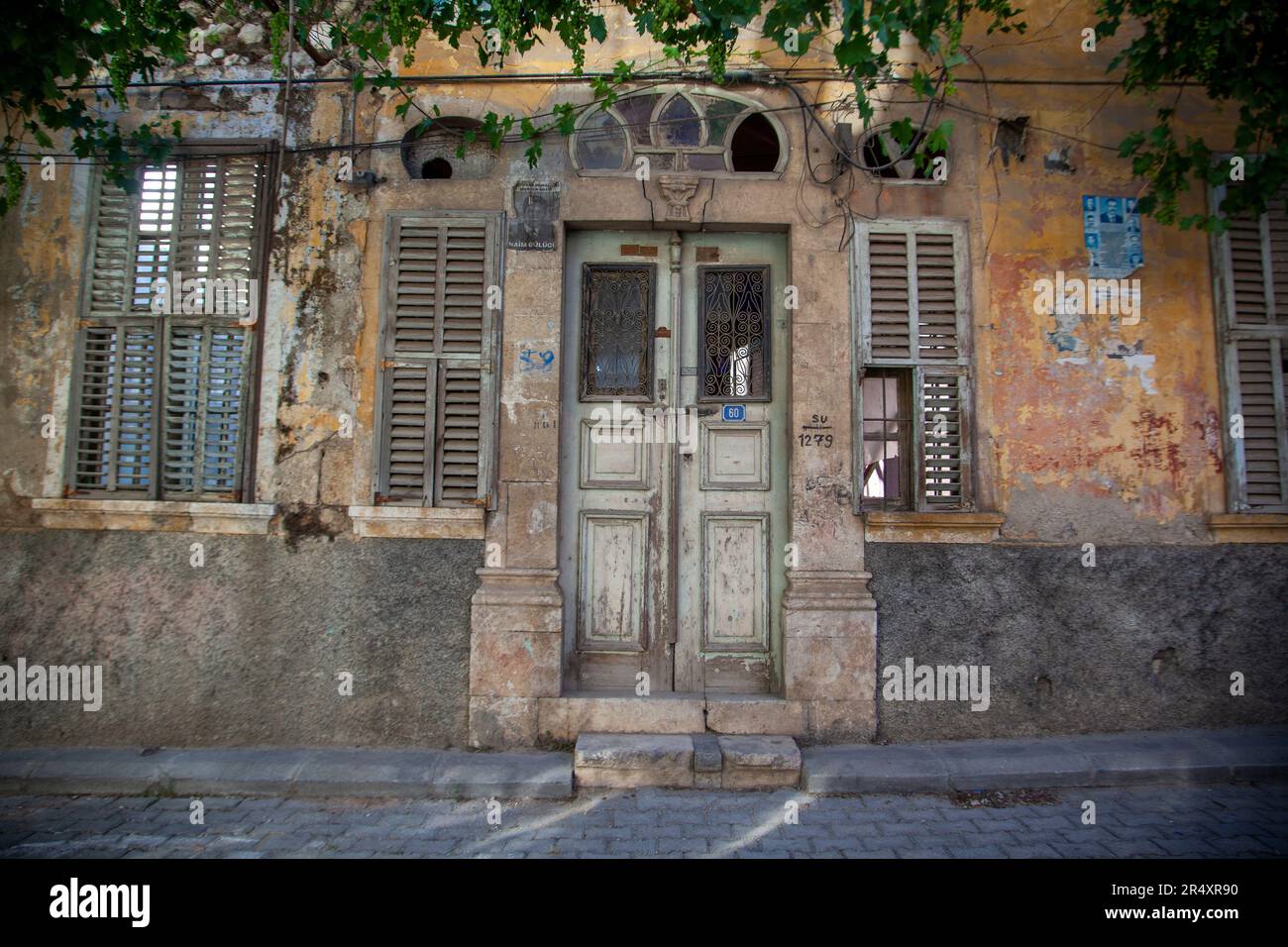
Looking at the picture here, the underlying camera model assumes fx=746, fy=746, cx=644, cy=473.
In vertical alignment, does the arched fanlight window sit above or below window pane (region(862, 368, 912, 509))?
above

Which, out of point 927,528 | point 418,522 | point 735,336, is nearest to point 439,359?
point 418,522

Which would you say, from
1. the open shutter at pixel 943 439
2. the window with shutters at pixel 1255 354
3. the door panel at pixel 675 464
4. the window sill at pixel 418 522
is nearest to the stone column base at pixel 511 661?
the door panel at pixel 675 464

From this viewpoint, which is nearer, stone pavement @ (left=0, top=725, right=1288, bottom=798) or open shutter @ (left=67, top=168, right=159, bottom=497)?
stone pavement @ (left=0, top=725, right=1288, bottom=798)

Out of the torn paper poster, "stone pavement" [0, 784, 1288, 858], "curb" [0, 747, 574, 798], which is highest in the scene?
the torn paper poster

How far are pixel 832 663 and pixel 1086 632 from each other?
1.62 meters

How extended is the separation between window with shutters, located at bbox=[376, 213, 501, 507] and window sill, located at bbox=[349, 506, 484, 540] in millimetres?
65

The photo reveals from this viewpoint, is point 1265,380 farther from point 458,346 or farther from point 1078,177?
point 458,346

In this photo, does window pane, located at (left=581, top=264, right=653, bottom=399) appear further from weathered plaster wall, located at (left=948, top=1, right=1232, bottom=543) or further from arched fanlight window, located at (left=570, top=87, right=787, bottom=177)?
weathered plaster wall, located at (left=948, top=1, right=1232, bottom=543)

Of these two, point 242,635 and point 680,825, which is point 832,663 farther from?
point 242,635

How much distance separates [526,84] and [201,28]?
7.26ft

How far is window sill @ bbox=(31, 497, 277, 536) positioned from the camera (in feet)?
15.3

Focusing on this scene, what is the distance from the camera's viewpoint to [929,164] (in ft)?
15.9

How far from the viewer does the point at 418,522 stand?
184 inches

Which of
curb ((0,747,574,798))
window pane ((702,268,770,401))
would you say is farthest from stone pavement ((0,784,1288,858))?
window pane ((702,268,770,401))
